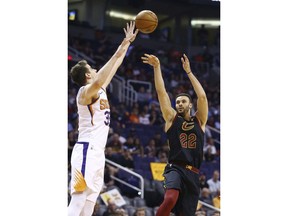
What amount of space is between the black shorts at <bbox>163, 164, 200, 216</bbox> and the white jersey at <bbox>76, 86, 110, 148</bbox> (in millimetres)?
989

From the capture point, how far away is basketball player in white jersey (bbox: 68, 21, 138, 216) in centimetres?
632

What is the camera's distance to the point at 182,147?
7215 mm

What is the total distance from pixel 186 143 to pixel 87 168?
4.75 feet

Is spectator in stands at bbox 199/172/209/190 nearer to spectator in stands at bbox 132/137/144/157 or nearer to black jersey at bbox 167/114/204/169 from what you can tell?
spectator in stands at bbox 132/137/144/157

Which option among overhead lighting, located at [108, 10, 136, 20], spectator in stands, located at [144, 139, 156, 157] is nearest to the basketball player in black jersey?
spectator in stands, located at [144, 139, 156, 157]

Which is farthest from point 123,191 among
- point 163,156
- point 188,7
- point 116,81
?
point 188,7

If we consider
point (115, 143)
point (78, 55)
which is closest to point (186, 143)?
point (115, 143)

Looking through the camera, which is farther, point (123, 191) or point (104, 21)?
point (104, 21)

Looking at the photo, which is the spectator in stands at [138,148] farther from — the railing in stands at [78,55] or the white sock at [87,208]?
the white sock at [87,208]

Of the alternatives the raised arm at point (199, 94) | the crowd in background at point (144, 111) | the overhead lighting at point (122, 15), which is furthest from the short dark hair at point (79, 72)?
the overhead lighting at point (122, 15)

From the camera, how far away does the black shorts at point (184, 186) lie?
7.01m
